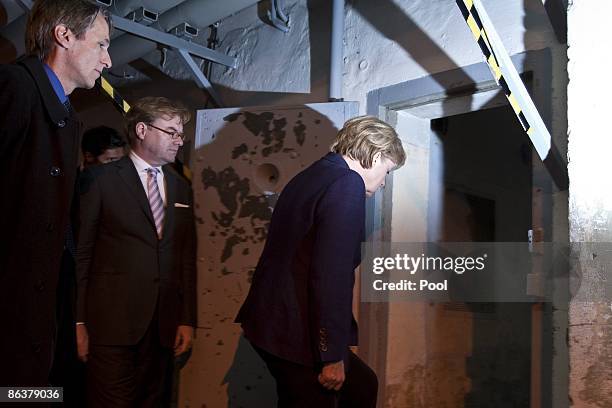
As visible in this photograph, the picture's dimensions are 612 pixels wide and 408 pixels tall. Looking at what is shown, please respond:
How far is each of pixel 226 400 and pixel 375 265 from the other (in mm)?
1030

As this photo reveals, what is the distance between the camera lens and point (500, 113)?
5.00 meters

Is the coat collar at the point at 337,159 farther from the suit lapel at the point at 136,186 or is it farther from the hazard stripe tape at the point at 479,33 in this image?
the suit lapel at the point at 136,186

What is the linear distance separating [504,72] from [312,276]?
101 cm

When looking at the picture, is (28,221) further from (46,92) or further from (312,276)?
(312,276)

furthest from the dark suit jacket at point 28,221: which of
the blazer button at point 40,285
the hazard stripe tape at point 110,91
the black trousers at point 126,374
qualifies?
the hazard stripe tape at point 110,91

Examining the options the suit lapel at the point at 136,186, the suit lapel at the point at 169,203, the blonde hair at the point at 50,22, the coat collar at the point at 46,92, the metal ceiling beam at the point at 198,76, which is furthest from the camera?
the metal ceiling beam at the point at 198,76

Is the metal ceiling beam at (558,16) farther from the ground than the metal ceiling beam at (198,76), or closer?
closer

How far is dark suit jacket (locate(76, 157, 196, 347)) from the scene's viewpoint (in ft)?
8.45

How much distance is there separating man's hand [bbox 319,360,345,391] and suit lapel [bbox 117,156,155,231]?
1102mm

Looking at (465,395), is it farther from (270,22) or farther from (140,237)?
(270,22)

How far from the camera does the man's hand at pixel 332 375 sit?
77.9 inches

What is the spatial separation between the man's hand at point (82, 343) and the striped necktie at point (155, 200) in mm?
487

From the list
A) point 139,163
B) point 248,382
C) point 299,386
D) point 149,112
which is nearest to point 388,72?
point 149,112

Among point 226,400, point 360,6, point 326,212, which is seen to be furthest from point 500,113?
point 326,212
